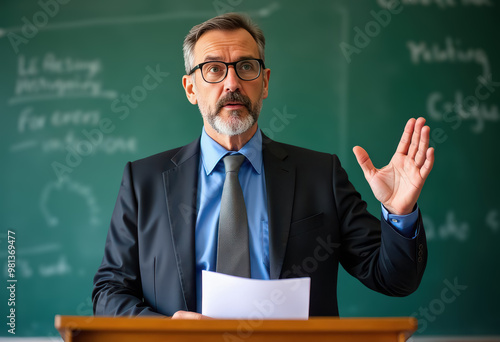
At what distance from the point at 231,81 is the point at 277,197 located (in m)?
0.42

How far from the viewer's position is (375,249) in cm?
151

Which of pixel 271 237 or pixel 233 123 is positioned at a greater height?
pixel 233 123

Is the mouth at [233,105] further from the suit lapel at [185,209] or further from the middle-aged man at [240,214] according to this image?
the suit lapel at [185,209]

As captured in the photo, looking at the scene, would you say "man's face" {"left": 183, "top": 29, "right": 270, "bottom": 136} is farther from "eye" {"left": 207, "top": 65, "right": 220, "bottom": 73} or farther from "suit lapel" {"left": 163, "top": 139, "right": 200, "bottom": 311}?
"suit lapel" {"left": 163, "top": 139, "right": 200, "bottom": 311}

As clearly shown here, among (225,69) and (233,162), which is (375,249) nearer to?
(233,162)

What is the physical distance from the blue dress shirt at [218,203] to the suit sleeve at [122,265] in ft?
0.69

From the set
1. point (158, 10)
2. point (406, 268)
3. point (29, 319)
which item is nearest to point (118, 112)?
point (158, 10)

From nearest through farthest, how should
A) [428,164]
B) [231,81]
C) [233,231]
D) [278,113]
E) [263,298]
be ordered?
[263,298] < [428,164] < [233,231] < [231,81] < [278,113]

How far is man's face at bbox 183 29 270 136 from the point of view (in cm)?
161

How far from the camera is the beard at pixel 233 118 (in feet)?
5.26

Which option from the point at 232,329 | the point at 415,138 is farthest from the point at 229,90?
the point at 232,329

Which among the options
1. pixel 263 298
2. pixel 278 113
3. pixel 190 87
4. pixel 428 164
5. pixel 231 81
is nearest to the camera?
pixel 263 298

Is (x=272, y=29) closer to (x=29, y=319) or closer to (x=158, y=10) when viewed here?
(x=158, y=10)

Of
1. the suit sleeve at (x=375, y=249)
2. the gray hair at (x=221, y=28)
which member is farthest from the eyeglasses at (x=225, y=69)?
the suit sleeve at (x=375, y=249)
